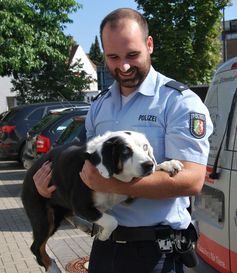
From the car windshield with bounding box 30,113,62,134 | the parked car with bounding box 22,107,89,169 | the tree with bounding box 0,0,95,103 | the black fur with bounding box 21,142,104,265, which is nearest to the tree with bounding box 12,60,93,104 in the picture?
the tree with bounding box 0,0,95,103

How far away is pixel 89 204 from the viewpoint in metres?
2.63

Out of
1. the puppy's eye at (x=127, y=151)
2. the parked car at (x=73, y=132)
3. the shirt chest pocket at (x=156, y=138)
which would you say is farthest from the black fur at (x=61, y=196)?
the parked car at (x=73, y=132)

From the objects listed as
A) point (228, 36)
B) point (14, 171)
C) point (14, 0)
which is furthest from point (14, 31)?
point (228, 36)

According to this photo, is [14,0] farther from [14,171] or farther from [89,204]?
[89,204]

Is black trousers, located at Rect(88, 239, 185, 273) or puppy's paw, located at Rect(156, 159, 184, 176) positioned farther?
black trousers, located at Rect(88, 239, 185, 273)

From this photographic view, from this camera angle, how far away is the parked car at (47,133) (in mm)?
10922

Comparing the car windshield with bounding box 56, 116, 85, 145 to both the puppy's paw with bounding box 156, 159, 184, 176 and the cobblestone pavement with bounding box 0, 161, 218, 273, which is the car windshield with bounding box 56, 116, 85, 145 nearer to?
the cobblestone pavement with bounding box 0, 161, 218, 273

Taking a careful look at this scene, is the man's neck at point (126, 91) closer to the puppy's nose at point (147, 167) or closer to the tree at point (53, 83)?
the puppy's nose at point (147, 167)

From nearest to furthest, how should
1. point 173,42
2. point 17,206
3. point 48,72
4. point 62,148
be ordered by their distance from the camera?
point 62,148, point 17,206, point 173,42, point 48,72

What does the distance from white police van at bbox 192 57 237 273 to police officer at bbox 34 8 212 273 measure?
2.93 ft

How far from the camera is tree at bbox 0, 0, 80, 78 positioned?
19.3 metres

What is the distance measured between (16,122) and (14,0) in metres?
5.86

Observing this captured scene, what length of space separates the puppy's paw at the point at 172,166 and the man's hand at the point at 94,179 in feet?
0.84

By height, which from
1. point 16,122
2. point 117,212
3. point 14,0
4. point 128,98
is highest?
point 14,0
